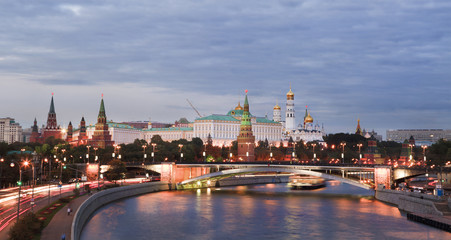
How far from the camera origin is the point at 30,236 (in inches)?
1709

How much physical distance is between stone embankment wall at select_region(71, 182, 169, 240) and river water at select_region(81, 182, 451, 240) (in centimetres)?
109

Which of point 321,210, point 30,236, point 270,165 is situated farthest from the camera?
point 270,165

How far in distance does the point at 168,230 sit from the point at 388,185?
4293 centimetres

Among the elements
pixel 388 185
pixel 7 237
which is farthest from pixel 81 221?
pixel 388 185

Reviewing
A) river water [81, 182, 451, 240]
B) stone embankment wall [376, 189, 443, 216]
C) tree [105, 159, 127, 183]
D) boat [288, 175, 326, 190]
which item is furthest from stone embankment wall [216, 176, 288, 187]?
stone embankment wall [376, 189, 443, 216]

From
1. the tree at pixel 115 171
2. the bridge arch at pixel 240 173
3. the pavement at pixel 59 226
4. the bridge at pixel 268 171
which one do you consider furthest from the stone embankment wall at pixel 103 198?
the tree at pixel 115 171

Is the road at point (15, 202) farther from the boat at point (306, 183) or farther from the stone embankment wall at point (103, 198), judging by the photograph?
the boat at point (306, 183)

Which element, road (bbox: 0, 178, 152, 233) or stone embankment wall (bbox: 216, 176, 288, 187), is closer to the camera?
road (bbox: 0, 178, 152, 233)

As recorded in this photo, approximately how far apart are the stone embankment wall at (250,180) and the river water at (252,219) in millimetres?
34848

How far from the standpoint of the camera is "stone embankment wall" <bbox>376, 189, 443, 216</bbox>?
68688 mm

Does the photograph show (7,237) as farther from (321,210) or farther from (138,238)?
(321,210)

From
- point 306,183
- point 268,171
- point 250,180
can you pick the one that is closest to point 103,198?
point 268,171

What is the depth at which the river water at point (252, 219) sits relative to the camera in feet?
200

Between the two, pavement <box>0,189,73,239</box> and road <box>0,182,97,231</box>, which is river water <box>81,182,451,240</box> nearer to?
pavement <box>0,189,73,239</box>
